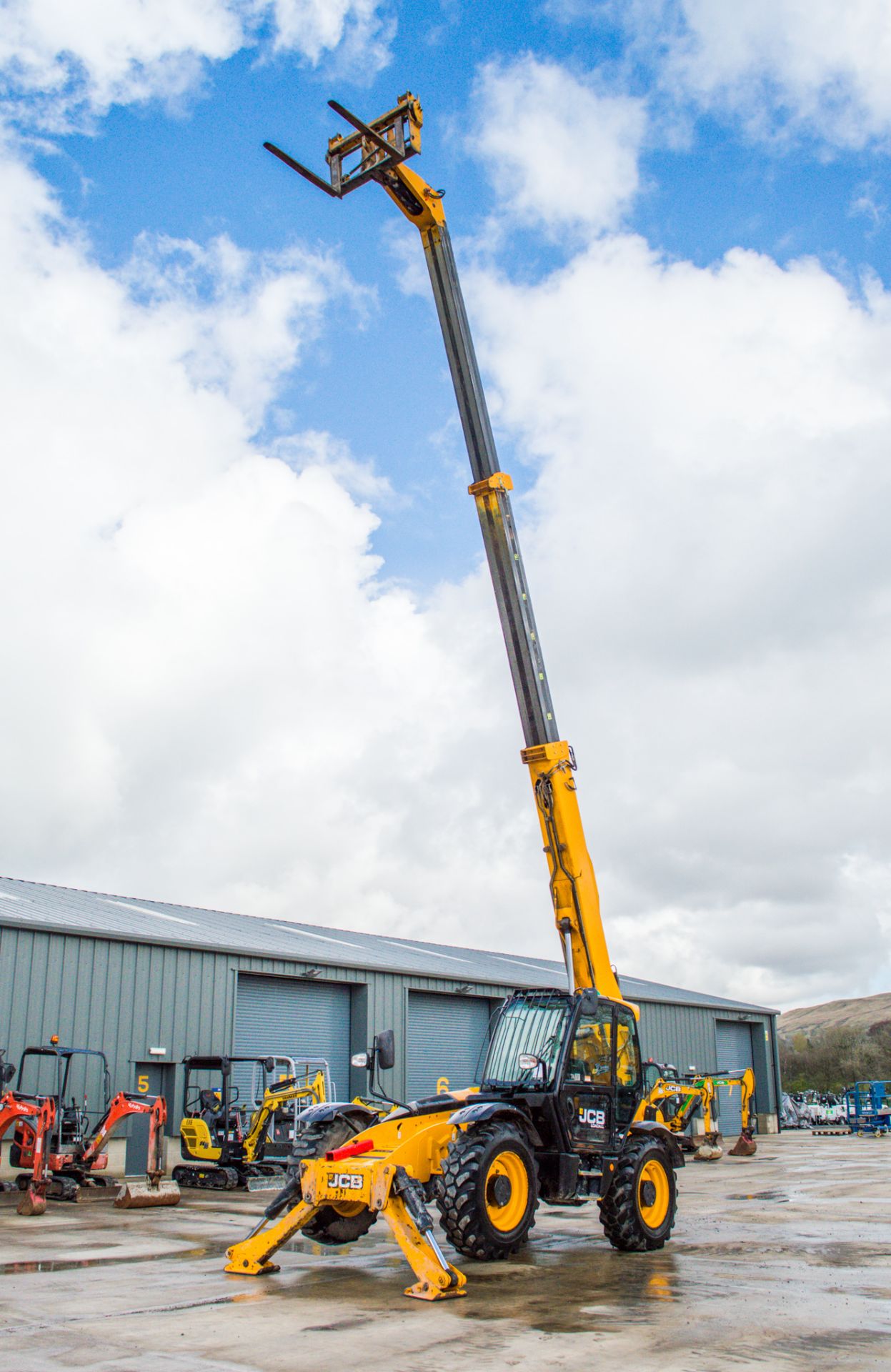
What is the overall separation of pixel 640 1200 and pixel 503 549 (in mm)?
7791

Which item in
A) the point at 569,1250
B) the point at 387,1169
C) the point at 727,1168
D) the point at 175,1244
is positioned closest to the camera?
the point at 387,1169

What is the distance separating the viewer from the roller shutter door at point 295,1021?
2567 cm

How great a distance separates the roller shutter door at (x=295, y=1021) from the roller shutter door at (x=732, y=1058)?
1808 centimetres

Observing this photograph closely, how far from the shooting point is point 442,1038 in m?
30.1

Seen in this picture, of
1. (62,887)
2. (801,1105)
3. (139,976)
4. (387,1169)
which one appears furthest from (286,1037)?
(801,1105)

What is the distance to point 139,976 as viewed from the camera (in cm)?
2298

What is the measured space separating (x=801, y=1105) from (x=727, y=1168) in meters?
26.6

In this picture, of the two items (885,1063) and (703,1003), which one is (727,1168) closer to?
(703,1003)

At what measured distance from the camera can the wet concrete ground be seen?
22.4 feet

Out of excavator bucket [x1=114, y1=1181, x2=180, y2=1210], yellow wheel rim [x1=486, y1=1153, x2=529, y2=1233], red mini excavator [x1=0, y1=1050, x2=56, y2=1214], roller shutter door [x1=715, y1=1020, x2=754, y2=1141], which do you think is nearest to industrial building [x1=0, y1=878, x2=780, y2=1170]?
red mini excavator [x1=0, y1=1050, x2=56, y2=1214]

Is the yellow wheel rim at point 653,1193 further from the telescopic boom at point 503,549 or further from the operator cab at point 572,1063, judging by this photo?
the telescopic boom at point 503,549

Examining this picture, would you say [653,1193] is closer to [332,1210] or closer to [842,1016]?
[332,1210]

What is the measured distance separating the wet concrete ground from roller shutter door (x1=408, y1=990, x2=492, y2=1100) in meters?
15.1

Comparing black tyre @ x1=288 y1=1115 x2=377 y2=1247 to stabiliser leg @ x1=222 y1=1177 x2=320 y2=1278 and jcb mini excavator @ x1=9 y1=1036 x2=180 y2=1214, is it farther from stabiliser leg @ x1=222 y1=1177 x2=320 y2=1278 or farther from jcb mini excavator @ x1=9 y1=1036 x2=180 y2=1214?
jcb mini excavator @ x1=9 y1=1036 x2=180 y2=1214
